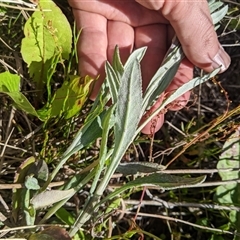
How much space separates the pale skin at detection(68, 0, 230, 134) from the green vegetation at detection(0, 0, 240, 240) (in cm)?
4

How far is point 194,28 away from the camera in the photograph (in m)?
1.05

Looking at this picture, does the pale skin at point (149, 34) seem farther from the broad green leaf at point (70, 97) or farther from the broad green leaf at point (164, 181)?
the broad green leaf at point (164, 181)

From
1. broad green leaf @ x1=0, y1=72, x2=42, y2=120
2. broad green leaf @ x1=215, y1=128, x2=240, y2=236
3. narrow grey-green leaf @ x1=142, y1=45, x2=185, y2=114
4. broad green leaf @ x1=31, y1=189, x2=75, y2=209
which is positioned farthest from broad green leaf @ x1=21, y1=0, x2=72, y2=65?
broad green leaf @ x1=215, y1=128, x2=240, y2=236

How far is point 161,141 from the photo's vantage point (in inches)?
49.9

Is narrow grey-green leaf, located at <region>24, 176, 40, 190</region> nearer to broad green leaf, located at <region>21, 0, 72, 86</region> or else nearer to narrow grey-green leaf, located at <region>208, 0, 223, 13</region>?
broad green leaf, located at <region>21, 0, 72, 86</region>

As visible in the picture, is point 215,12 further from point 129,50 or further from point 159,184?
point 159,184

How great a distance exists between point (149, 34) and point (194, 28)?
15 centimetres

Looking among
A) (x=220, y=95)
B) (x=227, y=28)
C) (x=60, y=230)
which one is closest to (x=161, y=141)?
(x=220, y=95)

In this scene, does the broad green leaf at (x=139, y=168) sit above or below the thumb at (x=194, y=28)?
below

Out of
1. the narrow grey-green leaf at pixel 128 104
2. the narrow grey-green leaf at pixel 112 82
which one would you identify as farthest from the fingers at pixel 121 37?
the narrow grey-green leaf at pixel 128 104

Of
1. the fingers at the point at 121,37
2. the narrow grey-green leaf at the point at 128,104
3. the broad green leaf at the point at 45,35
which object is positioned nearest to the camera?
the narrow grey-green leaf at the point at 128,104

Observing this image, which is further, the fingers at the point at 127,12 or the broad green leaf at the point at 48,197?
the fingers at the point at 127,12

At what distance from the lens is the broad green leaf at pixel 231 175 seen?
1.22 metres

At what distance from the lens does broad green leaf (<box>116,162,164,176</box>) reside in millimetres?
905
